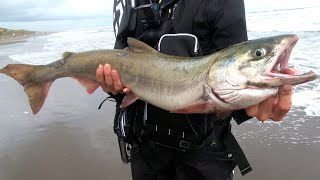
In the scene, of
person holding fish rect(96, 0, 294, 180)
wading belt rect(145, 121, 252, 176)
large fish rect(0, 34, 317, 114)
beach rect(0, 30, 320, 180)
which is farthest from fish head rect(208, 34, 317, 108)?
beach rect(0, 30, 320, 180)

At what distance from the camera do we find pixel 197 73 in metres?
2.62

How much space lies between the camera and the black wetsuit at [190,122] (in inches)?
110

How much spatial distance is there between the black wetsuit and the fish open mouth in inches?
19.4

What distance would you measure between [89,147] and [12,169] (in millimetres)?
1249

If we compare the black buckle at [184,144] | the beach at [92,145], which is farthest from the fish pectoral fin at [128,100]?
the beach at [92,145]

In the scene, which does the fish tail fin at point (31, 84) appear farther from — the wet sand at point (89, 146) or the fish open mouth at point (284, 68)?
the wet sand at point (89, 146)

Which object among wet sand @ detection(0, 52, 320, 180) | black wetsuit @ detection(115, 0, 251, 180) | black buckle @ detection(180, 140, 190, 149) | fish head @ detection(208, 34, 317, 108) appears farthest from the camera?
wet sand @ detection(0, 52, 320, 180)

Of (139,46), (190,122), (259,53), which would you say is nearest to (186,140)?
(190,122)

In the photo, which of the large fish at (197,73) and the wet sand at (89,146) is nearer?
the large fish at (197,73)

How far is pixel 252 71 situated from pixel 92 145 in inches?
187

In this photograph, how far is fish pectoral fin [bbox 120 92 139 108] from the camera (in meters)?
2.99

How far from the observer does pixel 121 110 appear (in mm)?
3273

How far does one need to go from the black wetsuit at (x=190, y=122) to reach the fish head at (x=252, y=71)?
376 millimetres

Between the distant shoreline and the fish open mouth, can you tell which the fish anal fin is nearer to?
the fish open mouth
